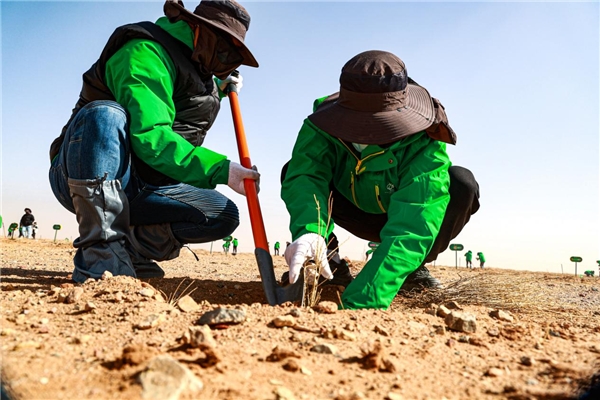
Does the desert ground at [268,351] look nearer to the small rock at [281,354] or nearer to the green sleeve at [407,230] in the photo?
the small rock at [281,354]

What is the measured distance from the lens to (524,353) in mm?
1713

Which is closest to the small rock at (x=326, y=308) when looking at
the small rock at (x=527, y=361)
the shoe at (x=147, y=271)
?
the small rock at (x=527, y=361)

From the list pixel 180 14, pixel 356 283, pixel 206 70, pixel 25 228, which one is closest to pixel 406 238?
pixel 356 283

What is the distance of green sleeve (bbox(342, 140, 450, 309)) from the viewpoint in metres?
2.24

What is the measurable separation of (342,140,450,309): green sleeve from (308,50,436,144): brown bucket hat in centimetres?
23

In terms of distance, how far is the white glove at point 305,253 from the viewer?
233 centimetres

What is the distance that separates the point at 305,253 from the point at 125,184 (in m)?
1.15

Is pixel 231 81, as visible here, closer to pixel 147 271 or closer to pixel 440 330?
pixel 147 271

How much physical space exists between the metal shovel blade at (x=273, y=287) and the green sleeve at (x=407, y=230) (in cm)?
26

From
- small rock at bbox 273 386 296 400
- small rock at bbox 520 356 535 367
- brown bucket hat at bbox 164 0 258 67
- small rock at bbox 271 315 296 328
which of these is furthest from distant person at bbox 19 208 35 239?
small rock at bbox 520 356 535 367

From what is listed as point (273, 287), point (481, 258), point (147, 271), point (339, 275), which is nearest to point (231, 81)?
point (147, 271)

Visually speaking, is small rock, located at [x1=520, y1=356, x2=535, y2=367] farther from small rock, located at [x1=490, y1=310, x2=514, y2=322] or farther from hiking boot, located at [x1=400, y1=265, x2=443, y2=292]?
hiking boot, located at [x1=400, y1=265, x2=443, y2=292]

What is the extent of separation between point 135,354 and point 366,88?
1.67 m

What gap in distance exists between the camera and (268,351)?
151cm
